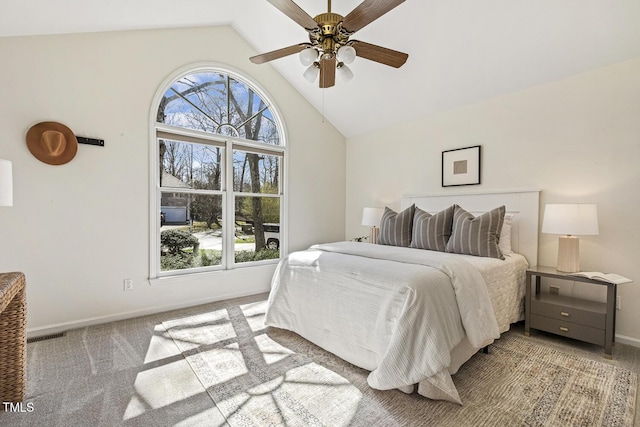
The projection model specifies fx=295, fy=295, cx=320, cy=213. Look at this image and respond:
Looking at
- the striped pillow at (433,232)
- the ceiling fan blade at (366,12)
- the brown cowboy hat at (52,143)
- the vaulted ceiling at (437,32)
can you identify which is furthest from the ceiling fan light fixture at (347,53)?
the brown cowboy hat at (52,143)

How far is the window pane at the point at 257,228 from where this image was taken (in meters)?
3.96

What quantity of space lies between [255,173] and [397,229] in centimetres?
206

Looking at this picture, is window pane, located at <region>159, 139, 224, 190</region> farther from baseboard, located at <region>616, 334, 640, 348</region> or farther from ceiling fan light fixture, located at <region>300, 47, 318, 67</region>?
baseboard, located at <region>616, 334, 640, 348</region>

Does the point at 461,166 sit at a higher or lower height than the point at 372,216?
higher

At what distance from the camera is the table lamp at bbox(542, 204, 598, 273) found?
237 cm

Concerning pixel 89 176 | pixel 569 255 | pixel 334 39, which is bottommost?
pixel 569 255

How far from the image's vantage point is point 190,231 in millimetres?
3555

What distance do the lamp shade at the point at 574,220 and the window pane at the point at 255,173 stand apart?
125 inches

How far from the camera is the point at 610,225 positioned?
8.34ft

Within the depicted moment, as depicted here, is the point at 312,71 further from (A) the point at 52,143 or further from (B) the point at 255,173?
(A) the point at 52,143

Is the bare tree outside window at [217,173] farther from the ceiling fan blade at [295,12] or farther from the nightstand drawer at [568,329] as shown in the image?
the nightstand drawer at [568,329]

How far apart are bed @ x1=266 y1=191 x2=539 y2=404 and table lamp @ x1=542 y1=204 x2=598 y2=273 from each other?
1.10 feet

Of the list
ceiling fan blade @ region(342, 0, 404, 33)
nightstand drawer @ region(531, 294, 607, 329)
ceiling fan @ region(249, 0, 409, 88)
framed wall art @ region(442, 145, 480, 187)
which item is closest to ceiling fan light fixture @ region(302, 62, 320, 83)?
ceiling fan @ region(249, 0, 409, 88)

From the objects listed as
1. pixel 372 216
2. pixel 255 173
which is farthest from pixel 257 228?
pixel 372 216
